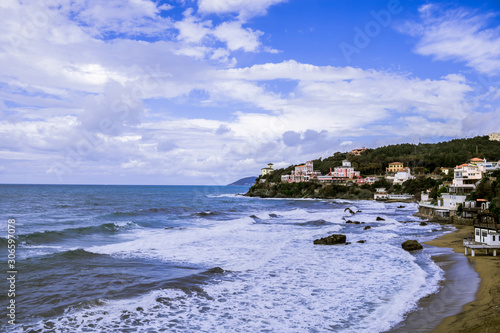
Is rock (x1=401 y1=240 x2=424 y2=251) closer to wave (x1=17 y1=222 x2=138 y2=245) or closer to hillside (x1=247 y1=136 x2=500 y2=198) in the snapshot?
wave (x1=17 y1=222 x2=138 y2=245)

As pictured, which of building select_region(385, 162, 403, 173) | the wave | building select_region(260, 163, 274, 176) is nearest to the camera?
the wave

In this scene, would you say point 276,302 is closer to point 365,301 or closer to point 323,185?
point 365,301

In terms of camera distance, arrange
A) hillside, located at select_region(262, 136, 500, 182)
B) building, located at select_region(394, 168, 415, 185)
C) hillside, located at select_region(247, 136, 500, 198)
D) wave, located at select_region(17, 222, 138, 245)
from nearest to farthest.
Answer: wave, located at select_region(17, 222, 138, 245), building, located at select_region(394, 168, 415, 185), hillside, located at select_region(247, 136, 500, 198), hillside, located at select_region(262, 136, 500, 182)

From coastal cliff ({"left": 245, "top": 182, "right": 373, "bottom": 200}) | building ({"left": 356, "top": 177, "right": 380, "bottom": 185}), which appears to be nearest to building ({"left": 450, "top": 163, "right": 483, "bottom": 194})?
coastal cliff ({"left": 245, "top": 182, "right": 373, "bottom": 200})

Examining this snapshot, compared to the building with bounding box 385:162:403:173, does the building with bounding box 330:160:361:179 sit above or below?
below

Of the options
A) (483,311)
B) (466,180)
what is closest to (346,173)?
(466,180)

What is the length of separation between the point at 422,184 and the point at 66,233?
88.8m

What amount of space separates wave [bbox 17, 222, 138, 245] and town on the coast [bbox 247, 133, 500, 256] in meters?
31.3

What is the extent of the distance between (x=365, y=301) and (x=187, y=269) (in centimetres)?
975

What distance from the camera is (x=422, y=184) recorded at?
9169cm

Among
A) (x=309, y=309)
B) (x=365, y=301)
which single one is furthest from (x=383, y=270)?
(x=309, y=309)

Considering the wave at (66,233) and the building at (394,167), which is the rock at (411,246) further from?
the building at (394,167)

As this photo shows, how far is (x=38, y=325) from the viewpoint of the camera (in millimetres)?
11078

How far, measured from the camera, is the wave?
26906mm
